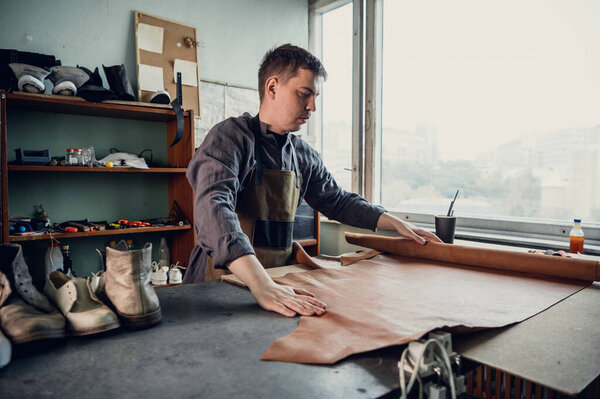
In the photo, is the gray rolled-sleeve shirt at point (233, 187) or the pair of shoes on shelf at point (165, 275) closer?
the gray rolled-sleeve shirt at point (233, 187)

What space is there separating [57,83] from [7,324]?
6.32ft

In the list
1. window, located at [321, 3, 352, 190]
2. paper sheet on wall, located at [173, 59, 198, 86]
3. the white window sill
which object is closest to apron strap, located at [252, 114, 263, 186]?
the white window sill

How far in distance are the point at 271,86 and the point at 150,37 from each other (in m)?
1.76

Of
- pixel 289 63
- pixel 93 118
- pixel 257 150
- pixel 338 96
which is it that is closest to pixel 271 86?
pixel 289 63

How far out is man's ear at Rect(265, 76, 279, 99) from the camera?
1.48m

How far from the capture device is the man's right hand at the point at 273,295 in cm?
90

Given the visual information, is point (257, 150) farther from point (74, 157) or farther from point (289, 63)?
point (74, 157)

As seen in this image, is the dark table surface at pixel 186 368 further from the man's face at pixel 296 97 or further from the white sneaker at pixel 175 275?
the white sneaker at pixel 175 275

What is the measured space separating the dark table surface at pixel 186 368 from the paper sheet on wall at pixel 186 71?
96.0 inches

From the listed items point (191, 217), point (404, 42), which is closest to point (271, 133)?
point (191, 217)

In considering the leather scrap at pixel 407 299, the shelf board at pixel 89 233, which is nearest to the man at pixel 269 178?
the leather scrap at pixel 407 299

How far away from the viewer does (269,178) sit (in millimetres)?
1581

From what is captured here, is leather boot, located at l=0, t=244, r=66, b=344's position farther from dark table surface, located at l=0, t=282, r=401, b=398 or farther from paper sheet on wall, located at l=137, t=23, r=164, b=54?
paper sheet on wall, located at l=137, t=23, r=164, b=54

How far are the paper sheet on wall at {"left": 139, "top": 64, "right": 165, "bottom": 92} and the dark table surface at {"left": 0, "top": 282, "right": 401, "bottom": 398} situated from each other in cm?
231
